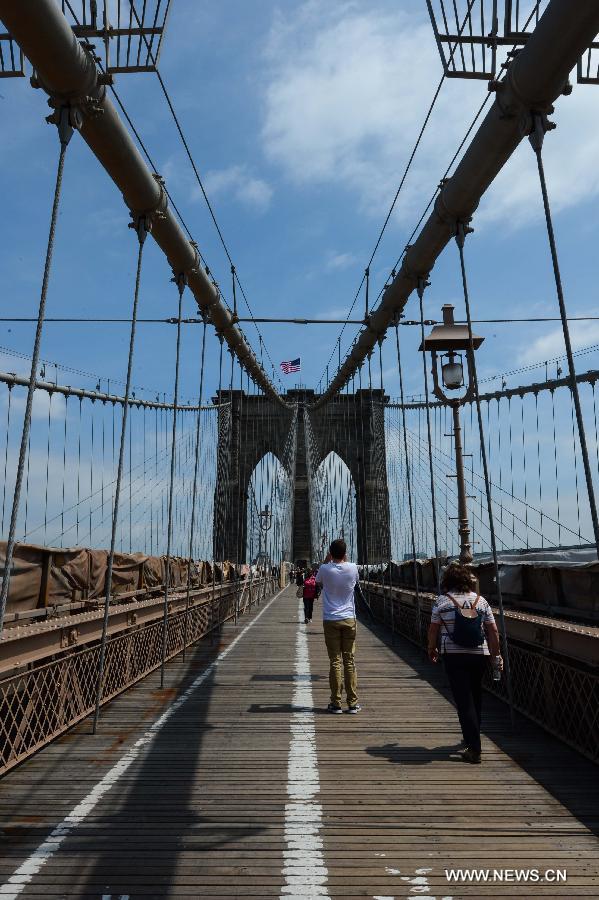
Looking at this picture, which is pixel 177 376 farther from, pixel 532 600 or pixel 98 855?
pixel 98 855

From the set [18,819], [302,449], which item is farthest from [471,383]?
[302,449]

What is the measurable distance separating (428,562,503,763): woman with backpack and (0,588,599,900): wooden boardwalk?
0.24 meters

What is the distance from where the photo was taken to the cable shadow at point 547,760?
3.53 metres

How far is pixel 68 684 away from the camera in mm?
5129

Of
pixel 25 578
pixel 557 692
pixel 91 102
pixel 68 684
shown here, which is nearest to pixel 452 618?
pixel 557 692

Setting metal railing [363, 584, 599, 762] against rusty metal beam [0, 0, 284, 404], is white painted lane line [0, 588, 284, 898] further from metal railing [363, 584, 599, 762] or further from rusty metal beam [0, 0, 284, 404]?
rusty metal beam [0, 0, 284, 404]

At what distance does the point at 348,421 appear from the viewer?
56.9m

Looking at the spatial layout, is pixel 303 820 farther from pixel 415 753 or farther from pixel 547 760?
pixel 547 760

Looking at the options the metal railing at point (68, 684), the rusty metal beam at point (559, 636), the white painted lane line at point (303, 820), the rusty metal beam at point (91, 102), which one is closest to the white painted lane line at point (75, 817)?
the metal railing at point (68, 684)

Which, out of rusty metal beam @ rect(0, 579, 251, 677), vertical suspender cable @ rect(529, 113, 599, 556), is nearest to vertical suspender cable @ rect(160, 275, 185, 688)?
rusty metal beam @ rect(0, 579, 251, 677)

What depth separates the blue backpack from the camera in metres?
4.34

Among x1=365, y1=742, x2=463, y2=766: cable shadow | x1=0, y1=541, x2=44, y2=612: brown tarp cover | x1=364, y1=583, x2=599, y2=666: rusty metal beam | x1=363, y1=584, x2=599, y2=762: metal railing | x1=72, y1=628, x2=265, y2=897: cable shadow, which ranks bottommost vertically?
x1=72, y1=628, x2=265, y2=897: cable shadow

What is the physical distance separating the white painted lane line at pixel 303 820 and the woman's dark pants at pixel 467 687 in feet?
3.01

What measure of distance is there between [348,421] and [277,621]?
41763 mm
